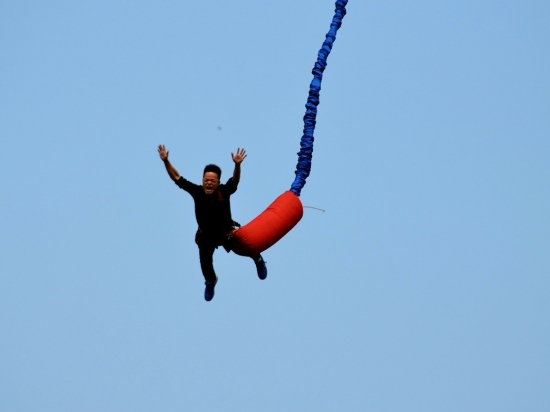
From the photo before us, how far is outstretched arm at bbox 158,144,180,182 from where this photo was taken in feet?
65.6

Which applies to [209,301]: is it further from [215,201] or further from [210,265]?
[215,201]

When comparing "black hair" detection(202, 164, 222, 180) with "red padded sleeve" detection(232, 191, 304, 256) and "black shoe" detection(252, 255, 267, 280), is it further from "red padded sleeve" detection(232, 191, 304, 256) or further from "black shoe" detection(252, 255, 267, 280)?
"black shoe" detection(252, 255, 267, 280)

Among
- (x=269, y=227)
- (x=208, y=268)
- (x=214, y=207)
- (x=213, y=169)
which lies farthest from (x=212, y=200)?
(x=208, y=268)

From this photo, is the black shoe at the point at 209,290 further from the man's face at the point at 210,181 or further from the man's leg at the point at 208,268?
the man's face at the point at 210,181

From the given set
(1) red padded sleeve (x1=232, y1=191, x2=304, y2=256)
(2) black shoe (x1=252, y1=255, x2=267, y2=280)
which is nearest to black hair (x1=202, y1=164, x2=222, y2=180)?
(1) red padded sleeve (x1=232, y1=191, x2=304, y2=256)

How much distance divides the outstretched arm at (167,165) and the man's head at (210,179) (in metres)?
0.43

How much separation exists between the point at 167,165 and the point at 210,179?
0.66 meters

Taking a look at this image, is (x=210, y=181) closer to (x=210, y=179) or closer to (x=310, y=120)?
(x=210, y=179)

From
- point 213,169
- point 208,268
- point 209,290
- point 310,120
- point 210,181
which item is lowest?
point 209,290

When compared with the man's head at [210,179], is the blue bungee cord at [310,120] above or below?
above

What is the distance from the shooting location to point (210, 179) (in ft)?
65.5

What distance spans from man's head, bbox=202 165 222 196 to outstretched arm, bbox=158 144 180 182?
0.43 m

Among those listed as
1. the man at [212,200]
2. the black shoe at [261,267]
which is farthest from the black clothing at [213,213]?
the black shoe at [261,267]

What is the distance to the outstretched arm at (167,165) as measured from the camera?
2000 cm
